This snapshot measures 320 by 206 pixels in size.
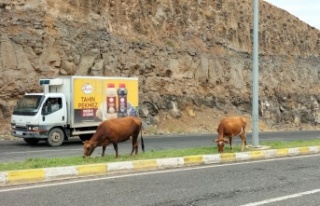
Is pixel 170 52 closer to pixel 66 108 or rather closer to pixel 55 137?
pixel 66 108

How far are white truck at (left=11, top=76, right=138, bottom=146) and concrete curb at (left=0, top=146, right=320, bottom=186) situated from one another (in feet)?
29.6

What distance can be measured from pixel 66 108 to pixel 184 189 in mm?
12923

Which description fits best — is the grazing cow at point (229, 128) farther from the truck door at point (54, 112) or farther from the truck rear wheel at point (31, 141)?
the truck rear wheel at point (31, 141)

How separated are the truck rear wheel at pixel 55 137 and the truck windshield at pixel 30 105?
1236 mm

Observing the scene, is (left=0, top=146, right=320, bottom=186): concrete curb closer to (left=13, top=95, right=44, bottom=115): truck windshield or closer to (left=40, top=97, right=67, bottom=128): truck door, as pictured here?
(left=40, top=97, right=67, bottom=128): truck door

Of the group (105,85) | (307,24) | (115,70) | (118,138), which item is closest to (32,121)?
(105,85)

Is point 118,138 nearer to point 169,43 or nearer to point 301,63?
point 169,43

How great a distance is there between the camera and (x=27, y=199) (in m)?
8.52

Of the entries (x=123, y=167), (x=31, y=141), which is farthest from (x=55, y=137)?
(x=123, y=167)

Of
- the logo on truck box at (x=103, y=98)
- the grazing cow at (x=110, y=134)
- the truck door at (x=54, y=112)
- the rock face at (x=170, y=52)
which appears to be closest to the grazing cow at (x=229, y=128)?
the grazing cow at (x=110, y=134)

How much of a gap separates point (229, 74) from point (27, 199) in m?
35.5

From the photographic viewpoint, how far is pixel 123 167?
1216 centimetres

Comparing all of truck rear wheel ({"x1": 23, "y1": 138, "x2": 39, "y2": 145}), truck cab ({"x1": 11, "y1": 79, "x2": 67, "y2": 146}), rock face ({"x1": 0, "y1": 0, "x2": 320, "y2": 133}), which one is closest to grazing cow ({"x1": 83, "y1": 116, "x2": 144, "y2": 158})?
truck cab ({"x1": 11, "y1": 79, "x2": 67, "y2": 146})

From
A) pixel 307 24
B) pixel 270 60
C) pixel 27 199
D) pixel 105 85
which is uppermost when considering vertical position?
pixel 307 24
